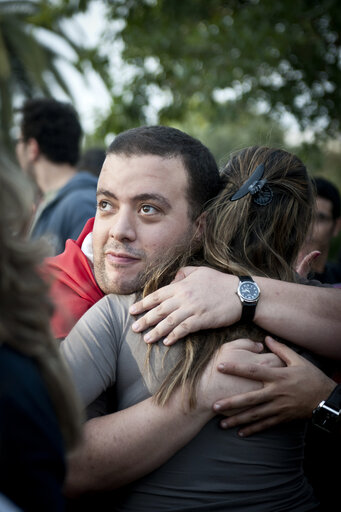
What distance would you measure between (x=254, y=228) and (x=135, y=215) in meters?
0.50

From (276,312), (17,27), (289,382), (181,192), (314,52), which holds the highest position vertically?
(17,27)

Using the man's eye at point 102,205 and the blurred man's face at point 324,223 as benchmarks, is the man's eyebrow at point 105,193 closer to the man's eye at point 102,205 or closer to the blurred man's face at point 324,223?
the man's eye at point 102,205

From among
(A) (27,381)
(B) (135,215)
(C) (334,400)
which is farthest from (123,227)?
(A) (27,381)

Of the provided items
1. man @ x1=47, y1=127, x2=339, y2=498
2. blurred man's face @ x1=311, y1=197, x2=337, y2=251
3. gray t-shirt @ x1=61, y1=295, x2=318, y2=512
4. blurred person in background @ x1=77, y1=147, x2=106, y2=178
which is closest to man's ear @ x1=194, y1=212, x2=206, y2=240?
man @ x1=47, y1=127, x2=339, y2=498

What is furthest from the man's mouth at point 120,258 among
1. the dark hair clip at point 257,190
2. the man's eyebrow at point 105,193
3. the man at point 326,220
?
the man at point 326,220

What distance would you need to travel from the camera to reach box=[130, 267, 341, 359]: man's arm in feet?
6.31

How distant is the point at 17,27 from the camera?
1661cm

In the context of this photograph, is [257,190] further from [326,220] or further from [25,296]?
[326,220]

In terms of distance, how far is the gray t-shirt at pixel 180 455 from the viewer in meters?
1.83

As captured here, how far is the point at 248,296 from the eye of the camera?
2031 millimetres

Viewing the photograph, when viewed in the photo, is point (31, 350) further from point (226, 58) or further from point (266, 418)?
point (226, 58)

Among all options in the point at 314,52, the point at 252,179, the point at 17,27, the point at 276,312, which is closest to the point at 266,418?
the point at 276,312

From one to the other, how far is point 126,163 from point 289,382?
1106mm

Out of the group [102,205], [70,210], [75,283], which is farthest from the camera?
[70,210]
